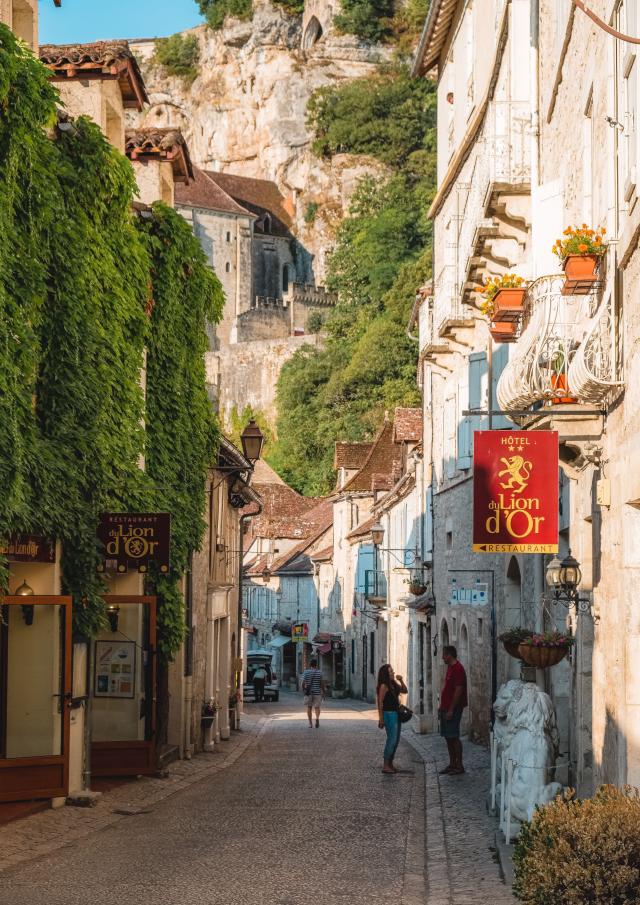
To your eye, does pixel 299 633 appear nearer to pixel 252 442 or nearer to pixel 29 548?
pixel 252 442

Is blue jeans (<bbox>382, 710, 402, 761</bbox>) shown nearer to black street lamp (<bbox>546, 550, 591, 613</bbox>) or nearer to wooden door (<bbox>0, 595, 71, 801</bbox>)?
wooden door (<bbox>0, 595, 71, 801</bbox>)

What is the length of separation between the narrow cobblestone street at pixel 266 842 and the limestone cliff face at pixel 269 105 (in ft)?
283

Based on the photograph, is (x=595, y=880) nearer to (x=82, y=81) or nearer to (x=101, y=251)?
(x=101, y=251)

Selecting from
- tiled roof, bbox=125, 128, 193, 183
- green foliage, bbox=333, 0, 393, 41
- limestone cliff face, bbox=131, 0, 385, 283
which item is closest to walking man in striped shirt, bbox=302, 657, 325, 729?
tiled roof, bbox=125, 128, 193, 183

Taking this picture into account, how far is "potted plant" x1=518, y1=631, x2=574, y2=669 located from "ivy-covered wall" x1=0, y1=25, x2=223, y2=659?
4496mm

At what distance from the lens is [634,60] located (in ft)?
28.8

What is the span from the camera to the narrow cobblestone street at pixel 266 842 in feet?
30.1

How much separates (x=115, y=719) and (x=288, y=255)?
306 feet

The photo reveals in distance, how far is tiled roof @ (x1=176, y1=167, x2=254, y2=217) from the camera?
10231 cm

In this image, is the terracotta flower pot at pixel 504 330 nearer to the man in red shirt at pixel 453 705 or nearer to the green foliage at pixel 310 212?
the man in red shirt at pixel 453 705

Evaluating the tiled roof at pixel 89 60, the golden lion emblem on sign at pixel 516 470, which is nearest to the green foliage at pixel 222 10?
the tiled roof at pixel 89 60

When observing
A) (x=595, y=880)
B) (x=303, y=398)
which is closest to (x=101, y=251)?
(x=595, y=880)

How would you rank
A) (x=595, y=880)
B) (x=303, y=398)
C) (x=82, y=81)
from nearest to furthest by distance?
→ 1. (x=595, y=880)
2. (x=82, y=81)
3. (x=303, y=398)

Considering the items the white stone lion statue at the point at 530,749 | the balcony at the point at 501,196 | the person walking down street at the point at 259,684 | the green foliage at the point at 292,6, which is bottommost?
the person walking down street at the point at 259,684
